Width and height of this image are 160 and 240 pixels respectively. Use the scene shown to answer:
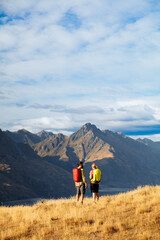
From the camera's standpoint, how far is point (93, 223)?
1094cm

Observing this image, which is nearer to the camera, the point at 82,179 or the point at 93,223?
the point at 93,223

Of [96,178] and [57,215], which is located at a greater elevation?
[96,178]

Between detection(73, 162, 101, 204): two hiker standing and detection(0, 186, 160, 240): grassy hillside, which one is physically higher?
detection(73, 162, 101, 204): two hiker standing

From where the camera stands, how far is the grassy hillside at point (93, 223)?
9648 mm

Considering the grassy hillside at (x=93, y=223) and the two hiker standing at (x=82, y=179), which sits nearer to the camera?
the grassy hillside at (x=93, y=223)

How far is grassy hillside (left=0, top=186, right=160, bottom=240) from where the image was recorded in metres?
9.65

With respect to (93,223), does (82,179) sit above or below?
above

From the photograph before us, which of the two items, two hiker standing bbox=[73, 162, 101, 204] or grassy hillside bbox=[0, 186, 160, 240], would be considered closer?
grassy hillside bbox=[0, 186, 160, 240]

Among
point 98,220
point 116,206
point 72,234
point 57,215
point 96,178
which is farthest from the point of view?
point 96,178

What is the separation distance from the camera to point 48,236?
1009 centimetres

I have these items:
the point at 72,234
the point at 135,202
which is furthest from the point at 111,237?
the point at 135,202

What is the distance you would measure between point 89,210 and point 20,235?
396cm

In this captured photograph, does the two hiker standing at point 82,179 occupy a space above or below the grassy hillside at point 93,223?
above

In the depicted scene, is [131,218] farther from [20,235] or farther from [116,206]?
[20,235]
